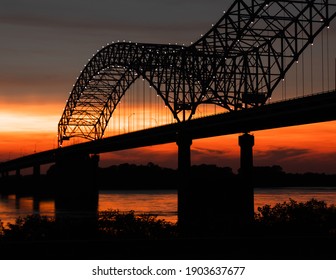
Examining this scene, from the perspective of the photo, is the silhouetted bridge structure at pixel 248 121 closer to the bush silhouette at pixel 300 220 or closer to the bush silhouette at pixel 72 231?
the bush silhouette at pixel 300 220

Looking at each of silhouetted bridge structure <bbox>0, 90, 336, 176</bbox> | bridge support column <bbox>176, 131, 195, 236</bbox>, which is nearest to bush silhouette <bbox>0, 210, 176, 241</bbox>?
silhouetted bridge structure <bbox>0, 90, 336, 176</bbox>

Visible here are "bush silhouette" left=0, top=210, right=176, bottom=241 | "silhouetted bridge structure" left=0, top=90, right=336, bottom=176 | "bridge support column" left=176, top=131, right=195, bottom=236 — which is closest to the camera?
"bush silhouette" left=0, top=210, right=176, bottom=241

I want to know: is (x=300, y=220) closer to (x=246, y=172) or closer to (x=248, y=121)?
(x=248, y=121)

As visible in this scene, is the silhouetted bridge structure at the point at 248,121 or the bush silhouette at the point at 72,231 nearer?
the bush silhouette at the point at 72,231

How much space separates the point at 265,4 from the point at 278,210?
44.0 metres

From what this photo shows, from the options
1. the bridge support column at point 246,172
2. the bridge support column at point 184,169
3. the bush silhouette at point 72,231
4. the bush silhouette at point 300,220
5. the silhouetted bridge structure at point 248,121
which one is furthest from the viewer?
the bridge support column at point 184,169

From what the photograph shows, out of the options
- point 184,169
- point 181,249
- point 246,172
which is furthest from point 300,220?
point 184,169

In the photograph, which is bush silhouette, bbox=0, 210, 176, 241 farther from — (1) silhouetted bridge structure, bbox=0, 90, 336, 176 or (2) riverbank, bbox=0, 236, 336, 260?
(1) silhouetted bridge structure, bbox=0, 90, 336, 176

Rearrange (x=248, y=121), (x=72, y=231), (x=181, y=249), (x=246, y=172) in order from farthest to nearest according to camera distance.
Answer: (x=246, y=172), (x=248, y=121), (x=72, y=231), (x=181, y=249)

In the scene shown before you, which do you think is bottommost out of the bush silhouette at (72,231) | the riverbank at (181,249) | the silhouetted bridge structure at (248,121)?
the bush silhouette at (72,231)

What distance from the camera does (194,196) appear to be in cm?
9794

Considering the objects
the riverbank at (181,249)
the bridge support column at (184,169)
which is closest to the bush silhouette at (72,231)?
the riverbank at (181,249)

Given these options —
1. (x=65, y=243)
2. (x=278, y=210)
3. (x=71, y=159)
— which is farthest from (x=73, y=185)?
(x=65, y=243)

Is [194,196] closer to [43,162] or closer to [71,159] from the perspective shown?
[71,159]
